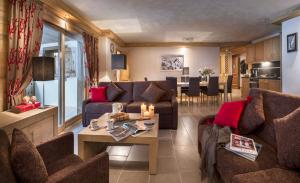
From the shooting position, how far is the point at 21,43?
2777 millimetres

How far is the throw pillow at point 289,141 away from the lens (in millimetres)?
1408

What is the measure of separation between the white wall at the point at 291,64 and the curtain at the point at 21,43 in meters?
5.22

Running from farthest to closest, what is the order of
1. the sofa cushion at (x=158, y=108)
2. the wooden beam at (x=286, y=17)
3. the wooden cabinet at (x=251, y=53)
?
1. the wooden cabinet at (x=251, y=53)
2. the wooden beam at (x=286, y=17)
3. the sofa cushion at (x=158, y=108)

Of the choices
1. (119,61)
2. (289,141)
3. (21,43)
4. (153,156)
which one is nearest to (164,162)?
(153,156)

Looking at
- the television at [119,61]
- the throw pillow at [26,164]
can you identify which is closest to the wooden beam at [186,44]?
the television at [119,61]

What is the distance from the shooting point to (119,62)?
5.91 meters

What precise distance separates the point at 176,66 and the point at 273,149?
7488 millimetres

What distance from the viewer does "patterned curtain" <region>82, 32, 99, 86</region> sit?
17.0 feet

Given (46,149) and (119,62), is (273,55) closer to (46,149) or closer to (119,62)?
(119,62)

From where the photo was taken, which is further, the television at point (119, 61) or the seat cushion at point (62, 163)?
the television at point (119, 61)

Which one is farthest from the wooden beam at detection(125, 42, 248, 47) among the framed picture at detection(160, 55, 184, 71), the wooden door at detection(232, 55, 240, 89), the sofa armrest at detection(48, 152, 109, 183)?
the sofa armrest at detection(48, 152, 109, 183)

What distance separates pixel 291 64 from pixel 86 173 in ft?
17.0

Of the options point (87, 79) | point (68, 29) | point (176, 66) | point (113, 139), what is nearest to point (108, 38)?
point (87, 79)

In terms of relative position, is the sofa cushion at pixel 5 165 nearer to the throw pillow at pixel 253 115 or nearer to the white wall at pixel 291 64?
the throw pillow at pixel 253 115
